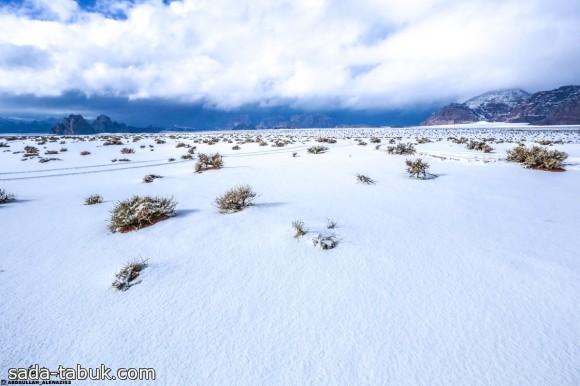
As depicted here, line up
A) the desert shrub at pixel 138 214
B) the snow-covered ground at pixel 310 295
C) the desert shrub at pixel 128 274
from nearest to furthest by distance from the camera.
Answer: the snow-covered ground at pixel 310 295 → the desert shrub at pixel 128 274 → the desert shrub at pixel 138 214

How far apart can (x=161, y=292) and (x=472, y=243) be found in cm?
402

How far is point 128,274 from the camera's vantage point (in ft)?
10.9

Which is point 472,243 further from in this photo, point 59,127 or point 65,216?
point 59,127

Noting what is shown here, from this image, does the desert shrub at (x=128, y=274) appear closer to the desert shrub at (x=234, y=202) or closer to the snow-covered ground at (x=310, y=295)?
the snow-covered ground at (x=310, y=295)

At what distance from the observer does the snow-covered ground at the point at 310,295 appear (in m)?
2.12

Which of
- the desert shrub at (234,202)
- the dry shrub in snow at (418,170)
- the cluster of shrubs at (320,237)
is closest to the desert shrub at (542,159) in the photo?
the dry shrub in snow at (418,170)

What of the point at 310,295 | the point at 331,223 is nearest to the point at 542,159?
the point at 331,223

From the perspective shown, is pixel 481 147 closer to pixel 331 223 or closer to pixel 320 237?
pixel 331 223

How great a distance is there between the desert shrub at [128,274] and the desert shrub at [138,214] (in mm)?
1608

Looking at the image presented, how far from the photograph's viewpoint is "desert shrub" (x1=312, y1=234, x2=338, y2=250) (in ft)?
12.7

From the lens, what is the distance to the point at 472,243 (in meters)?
3.93

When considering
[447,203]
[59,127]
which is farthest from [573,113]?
[59,127]

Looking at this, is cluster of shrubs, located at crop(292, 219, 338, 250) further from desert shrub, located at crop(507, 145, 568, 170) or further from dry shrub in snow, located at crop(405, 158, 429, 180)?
desert shrub, located at crop(507, 145, 568, 170)

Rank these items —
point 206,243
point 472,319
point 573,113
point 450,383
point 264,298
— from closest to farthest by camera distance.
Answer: point 450,383 < point 472,319 < point 264,298 < point 206,243 < point 573,113
